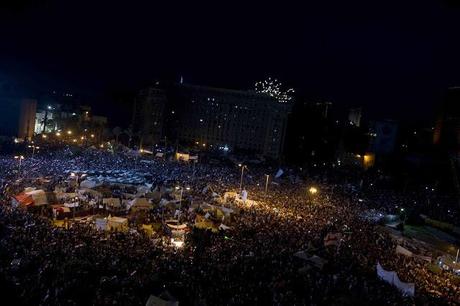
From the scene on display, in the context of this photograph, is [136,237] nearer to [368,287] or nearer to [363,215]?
[368,287]

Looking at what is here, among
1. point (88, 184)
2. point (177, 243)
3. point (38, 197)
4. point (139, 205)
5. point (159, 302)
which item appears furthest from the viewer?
point (88, 184)

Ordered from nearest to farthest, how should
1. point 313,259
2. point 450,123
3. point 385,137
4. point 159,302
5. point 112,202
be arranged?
point 159,302, point 313,259, point 112,202, point 450,123, point 385,137

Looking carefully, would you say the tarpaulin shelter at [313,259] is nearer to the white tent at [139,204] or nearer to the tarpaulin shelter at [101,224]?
the tarpaulin shelter at [101,224]

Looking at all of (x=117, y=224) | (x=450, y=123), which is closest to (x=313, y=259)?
(x=117, y=224)

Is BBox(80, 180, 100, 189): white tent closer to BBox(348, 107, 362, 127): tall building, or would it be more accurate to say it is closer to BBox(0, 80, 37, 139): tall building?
BBox(0, 80, 37, 139): tall building

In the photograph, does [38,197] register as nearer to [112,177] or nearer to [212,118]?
[112,177]

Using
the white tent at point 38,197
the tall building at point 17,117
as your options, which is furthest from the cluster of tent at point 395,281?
the tall building at point 17,117
